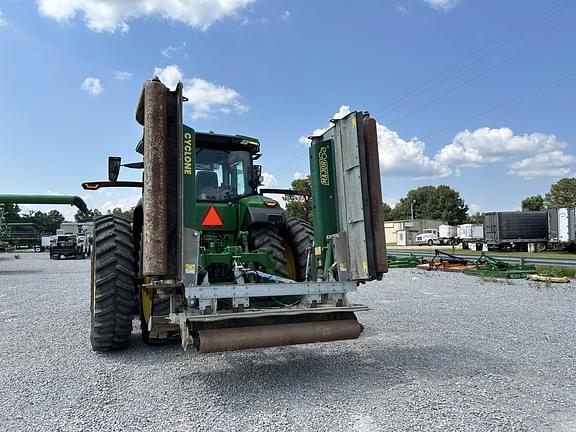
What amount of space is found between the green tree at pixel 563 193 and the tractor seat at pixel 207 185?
67103 millimetres

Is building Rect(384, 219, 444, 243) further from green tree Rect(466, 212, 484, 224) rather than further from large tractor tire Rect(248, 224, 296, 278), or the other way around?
large tractor tire Rect(248, 224, 296, 278)

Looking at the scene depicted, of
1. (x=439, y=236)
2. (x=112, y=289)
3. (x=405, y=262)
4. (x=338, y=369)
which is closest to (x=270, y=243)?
(x=338, y=369)

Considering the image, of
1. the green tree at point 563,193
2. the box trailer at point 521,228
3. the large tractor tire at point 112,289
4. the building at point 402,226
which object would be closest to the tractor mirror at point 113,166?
the large tractor tire at point 112,289

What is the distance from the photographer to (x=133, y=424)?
11.7ft

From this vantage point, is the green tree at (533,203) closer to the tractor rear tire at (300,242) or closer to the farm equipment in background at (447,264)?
the farm equipment in background at (447,264)

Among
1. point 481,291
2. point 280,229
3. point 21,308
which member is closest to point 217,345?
point 280,229

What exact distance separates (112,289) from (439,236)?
55.4 m

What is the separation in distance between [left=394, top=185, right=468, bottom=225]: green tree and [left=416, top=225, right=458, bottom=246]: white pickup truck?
92.9 ft

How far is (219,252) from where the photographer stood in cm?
598

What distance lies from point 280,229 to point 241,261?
1217 mm

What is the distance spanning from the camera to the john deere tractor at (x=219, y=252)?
4.24 metres

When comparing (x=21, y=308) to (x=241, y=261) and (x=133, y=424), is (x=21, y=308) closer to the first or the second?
(x=241, y=261)

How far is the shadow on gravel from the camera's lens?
14.8 ft

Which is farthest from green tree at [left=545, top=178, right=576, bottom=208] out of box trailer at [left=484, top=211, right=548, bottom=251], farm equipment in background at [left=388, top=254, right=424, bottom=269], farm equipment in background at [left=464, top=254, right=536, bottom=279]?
farm equipment in background at [left=464, top=254, right=536, bottom=279]
